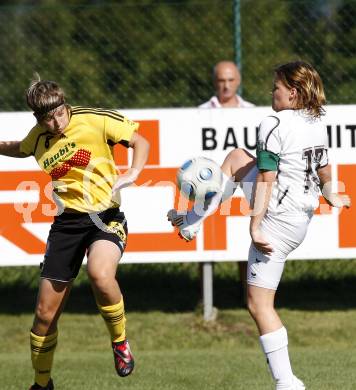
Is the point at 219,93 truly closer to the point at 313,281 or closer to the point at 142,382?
the point at 313,281

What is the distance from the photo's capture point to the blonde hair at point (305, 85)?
6098 mm

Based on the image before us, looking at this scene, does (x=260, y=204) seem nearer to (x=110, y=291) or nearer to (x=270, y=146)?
(x=270, y=146)

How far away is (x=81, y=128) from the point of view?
6.78 metres

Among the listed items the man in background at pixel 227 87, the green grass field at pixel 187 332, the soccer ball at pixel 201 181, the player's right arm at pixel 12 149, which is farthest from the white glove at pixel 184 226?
the man in background at pixel 227 87

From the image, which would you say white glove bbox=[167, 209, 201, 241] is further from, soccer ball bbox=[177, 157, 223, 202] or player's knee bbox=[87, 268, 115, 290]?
player's knee bbox=[87, 268, 115, 290]

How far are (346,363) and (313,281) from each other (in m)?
2.21

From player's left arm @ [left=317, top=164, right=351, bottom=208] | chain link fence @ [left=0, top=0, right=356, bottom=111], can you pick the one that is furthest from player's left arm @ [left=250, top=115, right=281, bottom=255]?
chain link fence @ [left=0, top=0, right=356, bottom=111]

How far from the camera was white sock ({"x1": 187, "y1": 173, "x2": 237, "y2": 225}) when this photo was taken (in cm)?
661

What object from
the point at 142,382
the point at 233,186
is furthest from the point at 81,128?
the point at 142,382

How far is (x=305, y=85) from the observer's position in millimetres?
6105

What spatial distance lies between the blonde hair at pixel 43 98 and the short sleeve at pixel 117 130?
354 mm

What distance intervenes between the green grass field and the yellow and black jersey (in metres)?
1.60

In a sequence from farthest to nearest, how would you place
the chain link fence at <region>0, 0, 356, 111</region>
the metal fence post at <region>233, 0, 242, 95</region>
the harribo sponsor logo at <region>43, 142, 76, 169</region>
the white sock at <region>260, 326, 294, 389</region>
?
the chain link fence at <region>0, 0, 356, 111</region> → the metal fence post at <region>233, 0, 242, 95</region> → the harribo sponsor logo at <region>43, 142, 76, 169</region> → the white sock at <region>260, 326, 294, 389</region>

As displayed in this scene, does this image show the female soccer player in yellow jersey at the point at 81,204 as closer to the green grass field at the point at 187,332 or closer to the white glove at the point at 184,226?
the white glove at the point at 184,226
